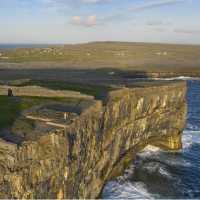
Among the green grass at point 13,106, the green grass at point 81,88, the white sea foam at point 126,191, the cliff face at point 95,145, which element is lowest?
the white sea foam at point 126,191

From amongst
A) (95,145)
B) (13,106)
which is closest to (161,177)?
(95,145)

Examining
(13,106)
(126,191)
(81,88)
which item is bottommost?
(126,191)

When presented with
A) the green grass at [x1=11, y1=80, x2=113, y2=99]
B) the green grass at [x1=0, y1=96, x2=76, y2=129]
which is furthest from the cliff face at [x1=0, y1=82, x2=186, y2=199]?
the green grass at [x1=0, y1=96, x2=76, y2=129]

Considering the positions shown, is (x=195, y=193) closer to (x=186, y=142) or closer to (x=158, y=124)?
(x=158, y=124)

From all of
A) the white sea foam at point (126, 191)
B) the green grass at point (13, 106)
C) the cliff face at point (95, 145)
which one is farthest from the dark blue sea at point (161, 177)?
the green grass at point (13, 106)

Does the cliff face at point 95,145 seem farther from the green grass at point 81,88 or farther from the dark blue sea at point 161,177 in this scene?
the green grass at point 81,88

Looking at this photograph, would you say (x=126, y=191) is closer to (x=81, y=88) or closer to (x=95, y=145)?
(x=95, y=145)

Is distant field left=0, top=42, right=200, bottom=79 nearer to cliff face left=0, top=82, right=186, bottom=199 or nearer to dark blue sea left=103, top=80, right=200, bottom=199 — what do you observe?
cliff face left=0, top=82, right=186, bottom=199

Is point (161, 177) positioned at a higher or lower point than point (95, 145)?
lower
